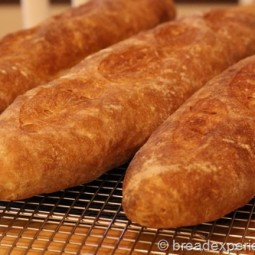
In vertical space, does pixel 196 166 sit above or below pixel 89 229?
above

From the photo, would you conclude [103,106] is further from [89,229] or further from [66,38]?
[66,38]

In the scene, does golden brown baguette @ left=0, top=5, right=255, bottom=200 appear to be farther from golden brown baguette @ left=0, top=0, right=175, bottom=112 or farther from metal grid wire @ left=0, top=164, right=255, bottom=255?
golden brown baguette @ left=0, top=0, right=175, bottom=112

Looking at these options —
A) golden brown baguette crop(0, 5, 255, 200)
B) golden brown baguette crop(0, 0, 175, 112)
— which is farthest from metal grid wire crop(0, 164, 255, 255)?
golden brown baguette crop(0, 0, 175, 112)

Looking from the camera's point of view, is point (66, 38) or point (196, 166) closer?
point (196, 166)

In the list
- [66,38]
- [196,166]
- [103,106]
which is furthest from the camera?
[66,38]

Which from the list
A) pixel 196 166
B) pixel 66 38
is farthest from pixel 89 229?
pixel 66 38

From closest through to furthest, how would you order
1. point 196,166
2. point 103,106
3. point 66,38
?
point 196,166 < point 103,106 < point 66,38

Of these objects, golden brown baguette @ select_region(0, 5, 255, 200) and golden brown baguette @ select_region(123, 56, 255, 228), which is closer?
golden brown baguette @ select_region(123, 56, 255, 228)

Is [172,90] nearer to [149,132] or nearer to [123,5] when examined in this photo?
[149,132]
